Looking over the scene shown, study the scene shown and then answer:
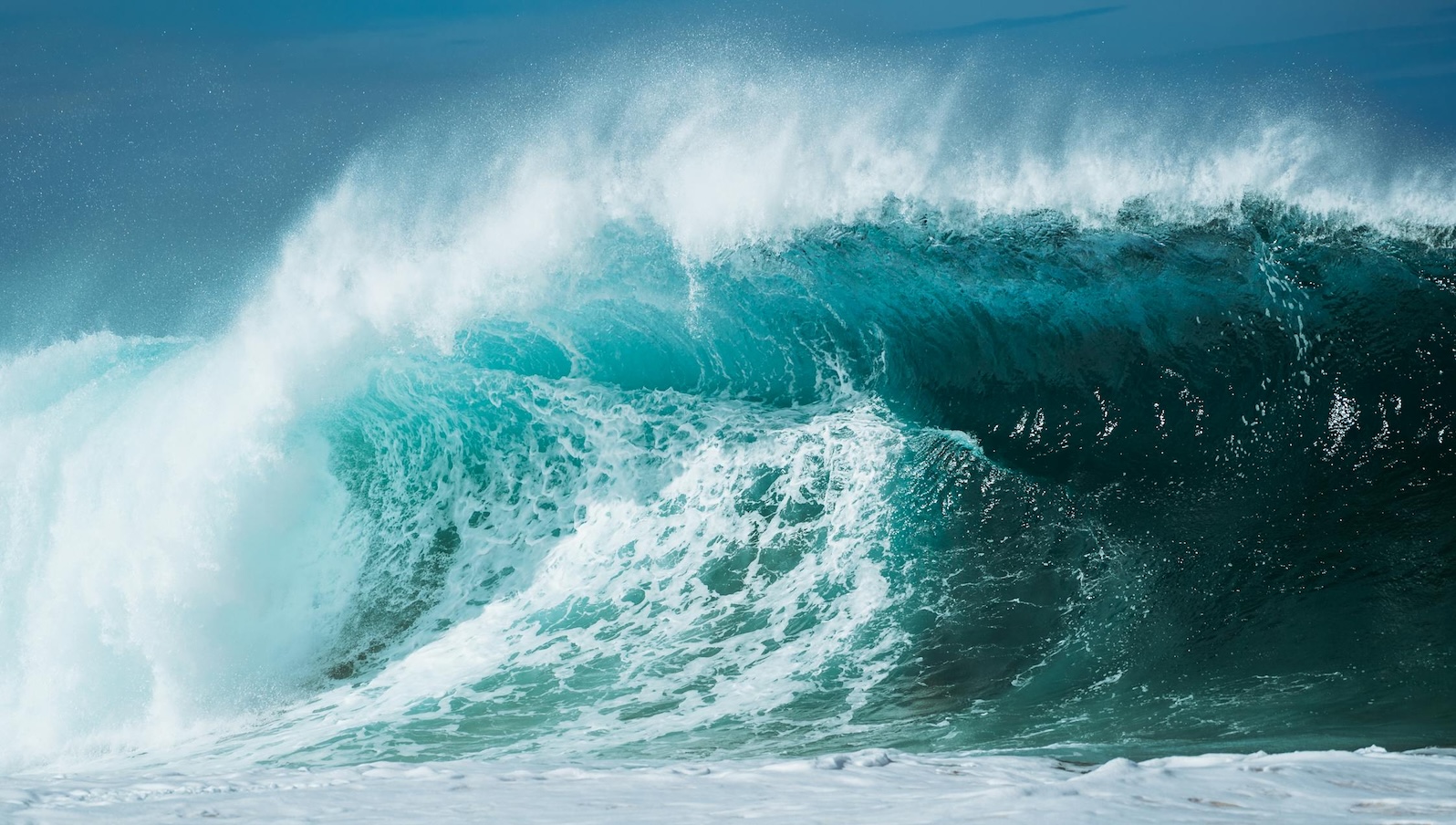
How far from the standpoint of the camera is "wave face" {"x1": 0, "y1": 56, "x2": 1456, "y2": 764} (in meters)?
6.14

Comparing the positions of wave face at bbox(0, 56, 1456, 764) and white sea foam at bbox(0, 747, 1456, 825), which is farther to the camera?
wave face at bbox(0, 56, 1456, 764)

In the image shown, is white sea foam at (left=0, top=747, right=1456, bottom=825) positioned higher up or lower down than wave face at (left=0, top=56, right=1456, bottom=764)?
lower down

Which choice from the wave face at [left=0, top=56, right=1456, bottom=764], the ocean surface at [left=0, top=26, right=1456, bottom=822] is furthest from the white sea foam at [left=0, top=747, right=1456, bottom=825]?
the wave face at [left=0, top=56, right=1456, bottom=764]

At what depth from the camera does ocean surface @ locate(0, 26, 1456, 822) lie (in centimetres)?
580

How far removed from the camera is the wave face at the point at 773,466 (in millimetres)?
6141

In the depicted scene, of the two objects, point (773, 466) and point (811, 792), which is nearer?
point (811, 792)

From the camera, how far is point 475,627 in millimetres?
7434

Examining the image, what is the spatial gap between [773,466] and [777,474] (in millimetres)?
89

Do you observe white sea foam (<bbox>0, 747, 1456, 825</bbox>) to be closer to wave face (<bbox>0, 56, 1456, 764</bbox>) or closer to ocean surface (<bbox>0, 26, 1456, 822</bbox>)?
ocean surface (<bbox>0, 26, 1456, 822</bbox>)

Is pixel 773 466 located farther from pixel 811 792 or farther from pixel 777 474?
pixel 811 792

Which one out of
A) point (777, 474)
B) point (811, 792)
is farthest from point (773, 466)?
point (811, 792)

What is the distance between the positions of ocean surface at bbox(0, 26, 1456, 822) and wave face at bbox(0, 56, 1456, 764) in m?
0.04

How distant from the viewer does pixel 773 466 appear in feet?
26.9

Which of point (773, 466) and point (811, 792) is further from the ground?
point (773, 466)
